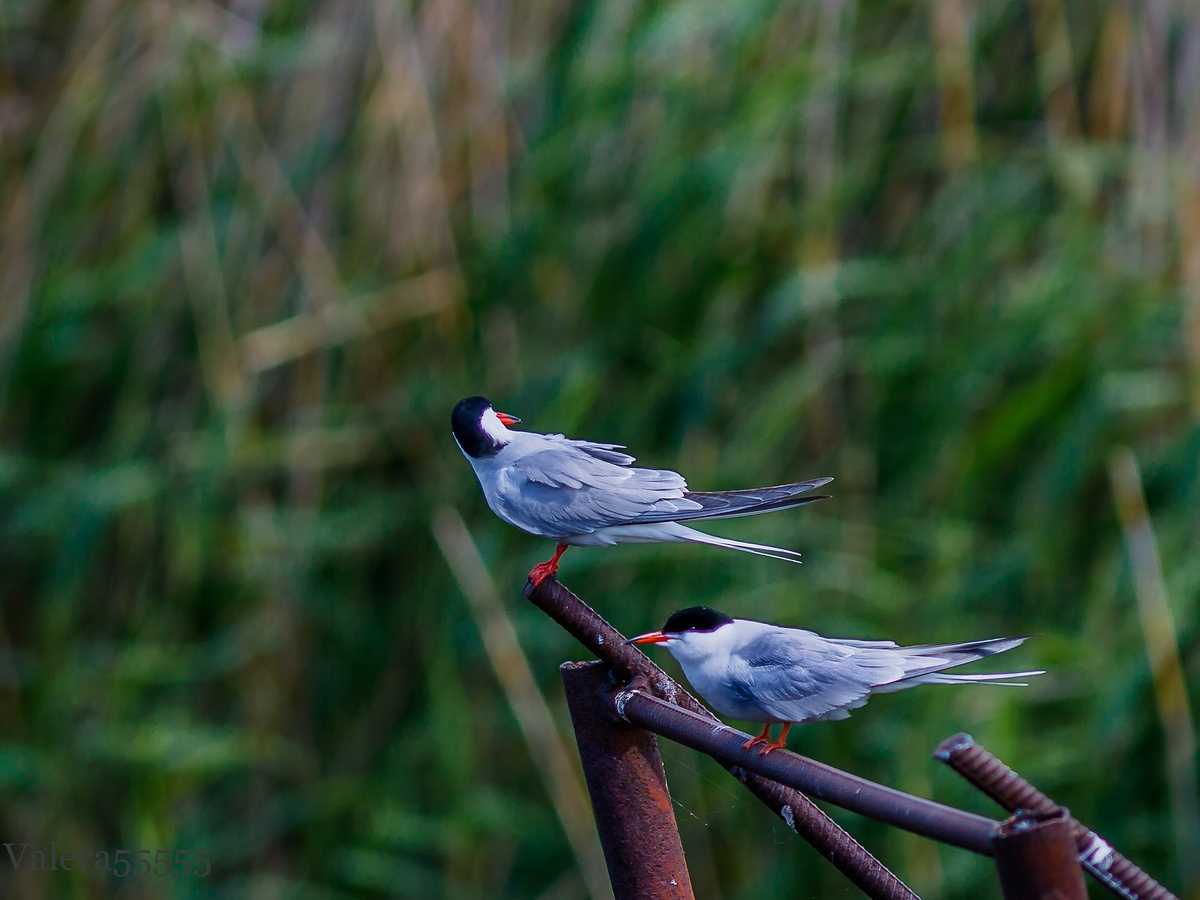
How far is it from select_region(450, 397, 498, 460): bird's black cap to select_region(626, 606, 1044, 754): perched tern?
1.27ft

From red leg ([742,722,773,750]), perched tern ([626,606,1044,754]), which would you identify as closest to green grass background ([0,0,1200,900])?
perched tern ([626,606,1044,754])

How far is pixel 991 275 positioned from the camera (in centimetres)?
318

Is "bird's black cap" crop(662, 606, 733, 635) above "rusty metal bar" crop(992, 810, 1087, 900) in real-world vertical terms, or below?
below

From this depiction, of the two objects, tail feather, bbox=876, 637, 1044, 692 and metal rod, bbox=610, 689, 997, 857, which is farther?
tail feather, bbox=876, 637, 1044, 692

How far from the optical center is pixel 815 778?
0.97 m

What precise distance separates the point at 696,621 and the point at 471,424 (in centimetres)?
42

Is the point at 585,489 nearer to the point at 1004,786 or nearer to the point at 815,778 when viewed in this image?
the point at 815,778

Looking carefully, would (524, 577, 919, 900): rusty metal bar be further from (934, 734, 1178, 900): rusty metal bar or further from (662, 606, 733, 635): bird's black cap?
(934, 734, 1178, 900): rusty metal bar

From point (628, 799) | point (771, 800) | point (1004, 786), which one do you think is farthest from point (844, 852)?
point (1004, 786)

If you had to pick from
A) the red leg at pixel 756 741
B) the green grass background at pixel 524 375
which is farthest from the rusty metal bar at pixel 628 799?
the green grass background at pixel 524 375

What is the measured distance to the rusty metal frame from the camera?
0.76 meters

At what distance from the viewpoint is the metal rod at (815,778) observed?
2.66 ft

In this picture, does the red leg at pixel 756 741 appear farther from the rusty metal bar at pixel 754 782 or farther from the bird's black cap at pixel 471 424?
→ the bird's black cap at pixel 471 424

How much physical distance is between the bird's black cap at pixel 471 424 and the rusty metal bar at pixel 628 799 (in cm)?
51
